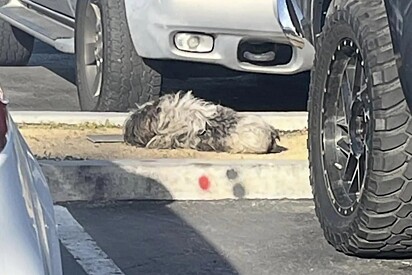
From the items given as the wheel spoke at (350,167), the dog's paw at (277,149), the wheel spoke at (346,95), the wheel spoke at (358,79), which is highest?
the wheel spoke at (358,79)

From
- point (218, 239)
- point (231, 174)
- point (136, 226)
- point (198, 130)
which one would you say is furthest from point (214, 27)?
point (218, 239)

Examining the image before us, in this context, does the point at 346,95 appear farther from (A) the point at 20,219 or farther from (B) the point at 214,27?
(A) the point at 20,219

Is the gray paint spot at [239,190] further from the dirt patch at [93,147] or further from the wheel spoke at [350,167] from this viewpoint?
the wheel spoke at [350,167]

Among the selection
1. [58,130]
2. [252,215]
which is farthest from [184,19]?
[252,215]

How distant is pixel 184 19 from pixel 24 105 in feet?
7.79

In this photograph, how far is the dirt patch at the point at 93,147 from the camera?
6.14 meters

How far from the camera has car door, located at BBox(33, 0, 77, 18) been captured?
26.3ft

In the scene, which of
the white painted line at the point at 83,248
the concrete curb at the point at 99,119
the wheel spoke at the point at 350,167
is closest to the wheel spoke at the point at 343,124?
the wheel spoke at the point at 350,167

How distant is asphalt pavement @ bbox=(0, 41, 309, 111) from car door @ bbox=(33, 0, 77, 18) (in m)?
0.67

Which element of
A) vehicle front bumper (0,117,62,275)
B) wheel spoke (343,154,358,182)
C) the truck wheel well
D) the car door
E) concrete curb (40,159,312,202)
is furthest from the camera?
the car door

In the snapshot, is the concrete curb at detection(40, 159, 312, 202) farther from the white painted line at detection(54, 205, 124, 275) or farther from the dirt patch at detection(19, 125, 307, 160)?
the dirt patch at detection(19, 125, 307, 160)

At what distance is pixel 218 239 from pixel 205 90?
376 cm

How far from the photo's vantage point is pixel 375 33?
4473mm

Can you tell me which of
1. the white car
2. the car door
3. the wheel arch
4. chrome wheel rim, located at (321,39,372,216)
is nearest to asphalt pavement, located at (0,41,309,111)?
the car door
